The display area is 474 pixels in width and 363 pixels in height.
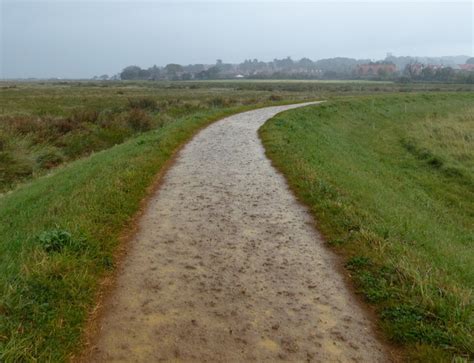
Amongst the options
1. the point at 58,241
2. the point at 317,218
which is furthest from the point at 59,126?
the point at 317,218

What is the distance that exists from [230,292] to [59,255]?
2026 millimetres

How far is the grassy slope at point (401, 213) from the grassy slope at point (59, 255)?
3.02 metres

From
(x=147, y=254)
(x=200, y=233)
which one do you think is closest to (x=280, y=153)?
(x=200, y=233)

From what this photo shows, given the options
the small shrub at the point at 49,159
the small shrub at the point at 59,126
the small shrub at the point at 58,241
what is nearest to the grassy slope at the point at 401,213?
the small shrub at the point at 58,241

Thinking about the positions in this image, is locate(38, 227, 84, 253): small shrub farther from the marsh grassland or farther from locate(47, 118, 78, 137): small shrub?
locate(47, 118, 78, 137): small shrub

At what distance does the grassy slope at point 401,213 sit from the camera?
3.87 m

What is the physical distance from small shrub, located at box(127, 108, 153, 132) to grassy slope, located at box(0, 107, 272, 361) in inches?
541

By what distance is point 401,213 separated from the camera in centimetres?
805

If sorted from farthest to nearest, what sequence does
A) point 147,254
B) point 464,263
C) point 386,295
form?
1. point 464,263
2. point 147,254
3. point 386,295

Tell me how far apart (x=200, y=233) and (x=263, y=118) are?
47.3 ft

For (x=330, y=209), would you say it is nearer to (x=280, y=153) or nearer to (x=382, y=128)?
(x=280, y=153)

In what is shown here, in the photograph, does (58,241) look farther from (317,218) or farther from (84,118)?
(84,118)

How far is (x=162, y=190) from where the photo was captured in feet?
26.4

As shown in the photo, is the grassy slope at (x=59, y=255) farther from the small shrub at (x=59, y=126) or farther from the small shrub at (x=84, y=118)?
the small shrub at (x=84, y=118)
